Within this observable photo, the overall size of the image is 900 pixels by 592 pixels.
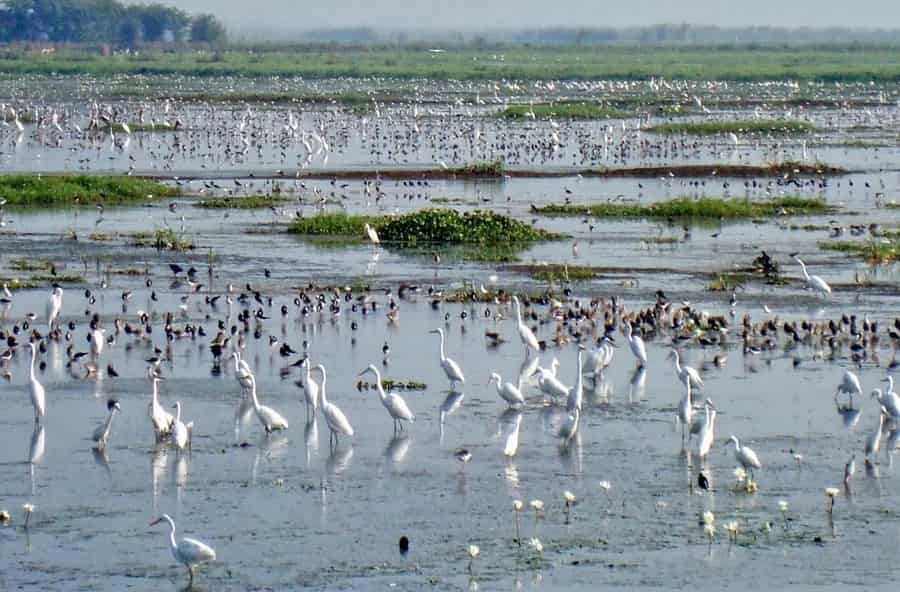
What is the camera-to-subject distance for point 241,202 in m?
39.0

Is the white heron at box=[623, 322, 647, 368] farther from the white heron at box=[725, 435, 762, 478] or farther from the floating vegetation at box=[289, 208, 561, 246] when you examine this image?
the floating vegetation at box=[289, 208, 561, 246]

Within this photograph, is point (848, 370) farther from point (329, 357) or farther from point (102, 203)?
point (102, 203)

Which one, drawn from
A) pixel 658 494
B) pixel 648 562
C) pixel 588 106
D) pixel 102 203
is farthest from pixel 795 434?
pixel 588 106

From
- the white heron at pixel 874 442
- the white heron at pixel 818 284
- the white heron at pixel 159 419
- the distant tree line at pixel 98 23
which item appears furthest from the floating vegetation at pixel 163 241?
the distant tree line at pixel 98 23

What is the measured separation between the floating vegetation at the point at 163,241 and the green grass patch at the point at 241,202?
5.26m

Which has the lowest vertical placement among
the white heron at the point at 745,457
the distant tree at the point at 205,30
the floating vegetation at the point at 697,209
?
the distant tree at the point at 205,30

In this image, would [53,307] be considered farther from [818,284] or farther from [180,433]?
[818,284]

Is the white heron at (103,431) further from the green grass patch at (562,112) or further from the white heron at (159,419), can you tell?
the green grass patch at (562,112)

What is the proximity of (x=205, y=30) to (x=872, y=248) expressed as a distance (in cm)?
14954

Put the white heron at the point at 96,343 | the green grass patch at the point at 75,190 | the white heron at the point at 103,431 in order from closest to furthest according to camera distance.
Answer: the white heron at the point at 103,431 < the white heron at the point at 96,343 < the green grass patch at the point at 75,190

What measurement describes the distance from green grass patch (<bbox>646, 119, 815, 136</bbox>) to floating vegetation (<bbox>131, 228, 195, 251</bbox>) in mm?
31650

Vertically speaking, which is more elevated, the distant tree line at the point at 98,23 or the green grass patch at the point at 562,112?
the green grass patch at the point at 562,112

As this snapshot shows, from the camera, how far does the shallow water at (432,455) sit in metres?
13.8

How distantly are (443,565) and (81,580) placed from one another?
102 inches
